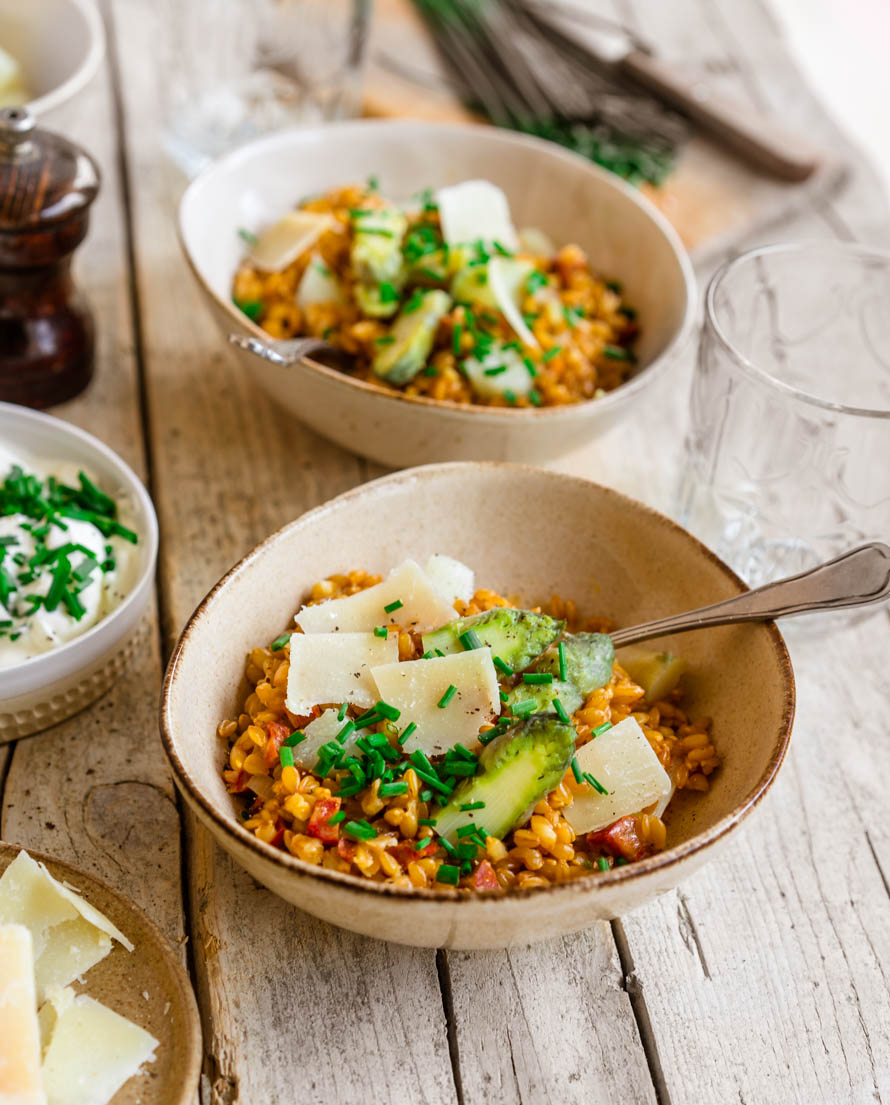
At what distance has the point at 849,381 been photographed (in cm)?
238

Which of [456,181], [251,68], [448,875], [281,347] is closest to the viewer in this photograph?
[448,875]

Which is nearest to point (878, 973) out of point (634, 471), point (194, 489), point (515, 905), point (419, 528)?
point (515, 905)

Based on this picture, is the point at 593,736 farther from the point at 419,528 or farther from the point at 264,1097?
the point at 264,1097

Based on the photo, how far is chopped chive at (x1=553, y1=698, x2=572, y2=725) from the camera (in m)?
1.46

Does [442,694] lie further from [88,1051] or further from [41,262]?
[41,262]

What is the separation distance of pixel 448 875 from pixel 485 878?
5cm

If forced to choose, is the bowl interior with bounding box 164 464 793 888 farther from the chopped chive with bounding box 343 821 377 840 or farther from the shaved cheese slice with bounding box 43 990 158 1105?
the shaved cheese slice with bounding box 43 990 158 1105

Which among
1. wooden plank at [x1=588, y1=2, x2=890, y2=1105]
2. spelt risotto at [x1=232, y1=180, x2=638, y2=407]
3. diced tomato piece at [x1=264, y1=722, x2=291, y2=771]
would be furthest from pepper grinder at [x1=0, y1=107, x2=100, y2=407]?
wooden plank at [x1=588, y1=2, x2=890, y2=1105]

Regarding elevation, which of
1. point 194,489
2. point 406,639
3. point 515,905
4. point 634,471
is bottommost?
point 194,489

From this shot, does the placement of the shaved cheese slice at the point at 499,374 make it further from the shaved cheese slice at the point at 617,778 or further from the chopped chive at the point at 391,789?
the chopped chive at the point at 391,789

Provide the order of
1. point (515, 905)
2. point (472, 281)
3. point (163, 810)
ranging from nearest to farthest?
point (515, 905), point (163, 810), point (472, 281)

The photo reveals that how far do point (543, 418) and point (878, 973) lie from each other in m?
0.98

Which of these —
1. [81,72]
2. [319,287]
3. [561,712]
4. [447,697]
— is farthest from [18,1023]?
[81,72]

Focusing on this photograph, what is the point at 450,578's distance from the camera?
1.77m
